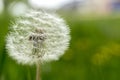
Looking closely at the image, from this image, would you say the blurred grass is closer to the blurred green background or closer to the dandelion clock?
the blurred green background

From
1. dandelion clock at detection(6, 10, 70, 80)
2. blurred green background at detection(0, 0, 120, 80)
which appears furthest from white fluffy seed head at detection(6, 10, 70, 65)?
blurred green background at detection(0, 0, 120, 80)

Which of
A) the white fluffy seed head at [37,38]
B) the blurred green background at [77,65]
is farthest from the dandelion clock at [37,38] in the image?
the blurred green background at [77,65]

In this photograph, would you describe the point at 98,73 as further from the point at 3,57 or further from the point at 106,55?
the point at 106,55

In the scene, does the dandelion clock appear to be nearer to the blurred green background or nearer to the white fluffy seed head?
the white fluffy seed head

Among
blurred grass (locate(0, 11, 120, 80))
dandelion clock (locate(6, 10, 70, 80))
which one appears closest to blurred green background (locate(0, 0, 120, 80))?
blurred grass (locate(0, 11, 120, 80))

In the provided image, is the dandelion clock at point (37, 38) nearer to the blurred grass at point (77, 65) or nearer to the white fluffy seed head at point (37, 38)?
the white fluffy seed head at point (37, 38)

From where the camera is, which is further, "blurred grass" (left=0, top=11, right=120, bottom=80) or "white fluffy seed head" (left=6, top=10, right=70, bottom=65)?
"blurred grass" (left=0, top=11, right=120, bottom=80)

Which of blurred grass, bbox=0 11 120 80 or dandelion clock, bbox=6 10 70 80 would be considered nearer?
dandelion clock, bbox=6 10 70 80
